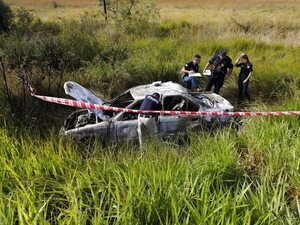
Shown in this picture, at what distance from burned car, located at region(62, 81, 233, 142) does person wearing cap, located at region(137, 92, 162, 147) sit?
0.26 meters

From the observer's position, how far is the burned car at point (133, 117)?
261 inches

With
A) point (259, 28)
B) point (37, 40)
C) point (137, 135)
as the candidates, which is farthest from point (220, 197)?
point (259, 28)

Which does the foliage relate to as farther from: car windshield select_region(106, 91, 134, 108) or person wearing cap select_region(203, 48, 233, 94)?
car windshield select_region(106, 91, 134, 108)

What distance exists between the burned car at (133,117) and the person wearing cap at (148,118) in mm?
263

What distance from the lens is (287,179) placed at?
418 cm

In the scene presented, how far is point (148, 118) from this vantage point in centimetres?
639

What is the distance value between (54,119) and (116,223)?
602 cm

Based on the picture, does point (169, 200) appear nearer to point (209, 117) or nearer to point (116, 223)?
point (116, 223)

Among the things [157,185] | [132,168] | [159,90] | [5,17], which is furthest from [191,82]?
[5,17]

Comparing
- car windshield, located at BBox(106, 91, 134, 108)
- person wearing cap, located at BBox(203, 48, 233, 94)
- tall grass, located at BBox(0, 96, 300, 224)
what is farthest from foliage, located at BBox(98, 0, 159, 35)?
tall grass, located at BBox(0, 96, 300, 224)

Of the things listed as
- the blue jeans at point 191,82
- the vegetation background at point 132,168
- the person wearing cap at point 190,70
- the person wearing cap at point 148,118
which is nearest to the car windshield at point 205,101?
the vegetation background at point 132,168

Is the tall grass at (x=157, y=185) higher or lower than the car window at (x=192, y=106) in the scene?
higher

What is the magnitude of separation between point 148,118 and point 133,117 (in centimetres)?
47

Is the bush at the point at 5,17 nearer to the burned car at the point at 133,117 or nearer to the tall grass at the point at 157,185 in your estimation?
the burned car at the point at 133,117
